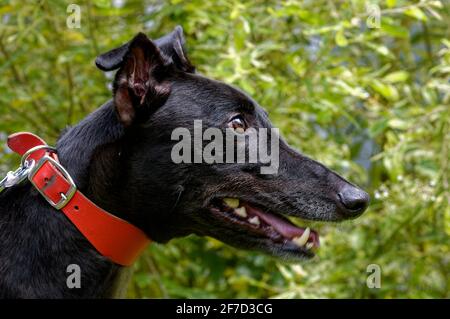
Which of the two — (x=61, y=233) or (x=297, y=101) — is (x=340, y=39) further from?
(x=61, y=233)

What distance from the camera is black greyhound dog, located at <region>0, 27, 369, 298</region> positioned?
2.70 meters

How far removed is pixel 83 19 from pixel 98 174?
201 cm

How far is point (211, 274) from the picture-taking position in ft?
15.6

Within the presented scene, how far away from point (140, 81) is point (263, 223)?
69 cm

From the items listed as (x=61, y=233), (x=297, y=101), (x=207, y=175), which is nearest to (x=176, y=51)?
(x=207, y=175)

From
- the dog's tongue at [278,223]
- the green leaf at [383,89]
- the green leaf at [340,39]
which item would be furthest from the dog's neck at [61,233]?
the green leaf at [383,89]

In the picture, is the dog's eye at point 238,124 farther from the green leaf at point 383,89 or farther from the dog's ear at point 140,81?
the green leaf at point 383,89

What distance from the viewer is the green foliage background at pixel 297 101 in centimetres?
409

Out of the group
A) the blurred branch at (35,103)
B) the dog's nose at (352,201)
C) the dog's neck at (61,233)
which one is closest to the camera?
the dog's neck at (61,233)

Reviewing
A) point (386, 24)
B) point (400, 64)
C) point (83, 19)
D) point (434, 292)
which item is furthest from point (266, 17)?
point (434, 292)

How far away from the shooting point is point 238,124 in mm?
2822

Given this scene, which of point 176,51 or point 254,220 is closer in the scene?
point 254,220

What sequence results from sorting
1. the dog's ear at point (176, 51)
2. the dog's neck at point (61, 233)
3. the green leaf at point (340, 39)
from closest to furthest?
the dog's neck at point (61, 233) → the dog's ear at point (176, 51) → the green leaf at point (340, 39)

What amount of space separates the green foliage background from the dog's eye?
1.00m
